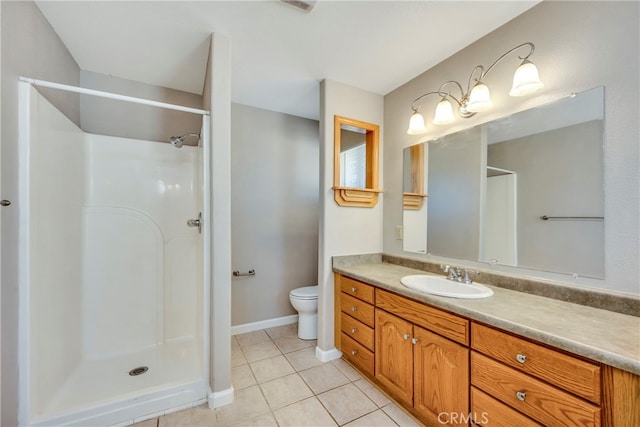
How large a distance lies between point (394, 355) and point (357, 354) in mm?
415

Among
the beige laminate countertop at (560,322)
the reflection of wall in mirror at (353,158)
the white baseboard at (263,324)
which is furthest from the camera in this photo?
the white baseboard at (263,324)

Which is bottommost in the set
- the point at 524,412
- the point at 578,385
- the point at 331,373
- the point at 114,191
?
the point at 331,373

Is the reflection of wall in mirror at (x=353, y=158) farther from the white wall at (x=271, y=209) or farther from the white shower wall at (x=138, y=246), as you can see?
the white shower wall at (x=138, y=246)

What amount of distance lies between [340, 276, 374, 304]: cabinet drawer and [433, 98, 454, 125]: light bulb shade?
1280 millimetres

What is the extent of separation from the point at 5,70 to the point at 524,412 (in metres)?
2.64

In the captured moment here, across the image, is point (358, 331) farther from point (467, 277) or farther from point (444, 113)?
point (444, 113)

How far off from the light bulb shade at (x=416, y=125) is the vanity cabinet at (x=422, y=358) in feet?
4.11

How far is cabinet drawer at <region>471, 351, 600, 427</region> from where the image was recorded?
2.71ft

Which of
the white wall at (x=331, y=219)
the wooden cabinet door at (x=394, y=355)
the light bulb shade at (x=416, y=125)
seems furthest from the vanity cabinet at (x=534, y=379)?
the light bulb shade at (x=416, y=125)

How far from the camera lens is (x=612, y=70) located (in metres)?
1.13

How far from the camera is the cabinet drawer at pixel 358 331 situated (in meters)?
1.76

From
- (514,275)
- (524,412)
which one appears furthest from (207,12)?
(524,412)

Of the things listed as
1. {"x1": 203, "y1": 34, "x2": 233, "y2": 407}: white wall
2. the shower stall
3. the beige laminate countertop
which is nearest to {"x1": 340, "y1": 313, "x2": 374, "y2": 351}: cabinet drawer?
the beige laminate countertop

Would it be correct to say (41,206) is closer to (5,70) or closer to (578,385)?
(5,70)
